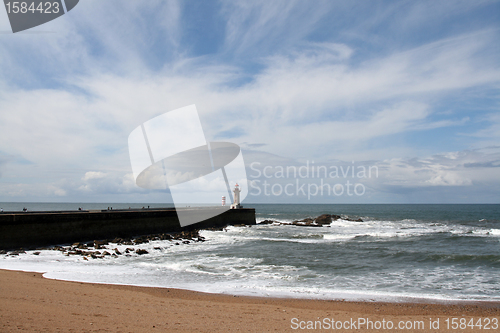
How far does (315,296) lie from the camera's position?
294 inches

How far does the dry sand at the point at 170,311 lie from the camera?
4660mm

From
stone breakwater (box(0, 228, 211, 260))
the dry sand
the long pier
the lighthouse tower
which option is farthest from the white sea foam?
the lighthouse tower

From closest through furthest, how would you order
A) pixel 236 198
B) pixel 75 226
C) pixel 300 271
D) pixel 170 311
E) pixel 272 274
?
pixel 170 311
pixel 272 274
pixel 300 271
pixel 75 226
pixel 236 198

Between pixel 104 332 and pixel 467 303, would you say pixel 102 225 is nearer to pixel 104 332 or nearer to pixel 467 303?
pixel 104 332

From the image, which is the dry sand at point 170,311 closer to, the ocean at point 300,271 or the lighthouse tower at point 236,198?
the ocean at point 300,271

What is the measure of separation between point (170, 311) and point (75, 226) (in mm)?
12583

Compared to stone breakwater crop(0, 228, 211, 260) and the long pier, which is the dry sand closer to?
stone breakwater crop(0, 228, 211, 260)

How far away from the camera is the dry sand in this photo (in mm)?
4660

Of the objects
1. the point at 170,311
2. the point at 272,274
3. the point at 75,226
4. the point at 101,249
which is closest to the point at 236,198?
the point at 75,226

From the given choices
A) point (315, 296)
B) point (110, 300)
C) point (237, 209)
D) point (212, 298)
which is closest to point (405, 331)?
point (315, 296)

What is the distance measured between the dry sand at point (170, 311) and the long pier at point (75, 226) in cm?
670

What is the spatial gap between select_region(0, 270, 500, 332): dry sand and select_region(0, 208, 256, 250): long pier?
6.70 m

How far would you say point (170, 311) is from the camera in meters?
5.68

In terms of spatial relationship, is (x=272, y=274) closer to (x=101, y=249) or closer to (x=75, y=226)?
(x=101, y=249)
